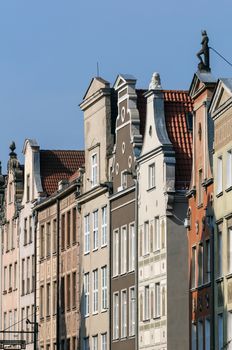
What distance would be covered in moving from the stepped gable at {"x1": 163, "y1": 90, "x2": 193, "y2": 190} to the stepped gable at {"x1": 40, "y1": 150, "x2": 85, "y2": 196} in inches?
1008

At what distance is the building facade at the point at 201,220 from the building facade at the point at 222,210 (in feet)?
2.20

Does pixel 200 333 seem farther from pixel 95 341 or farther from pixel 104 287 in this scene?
pixel 95 341

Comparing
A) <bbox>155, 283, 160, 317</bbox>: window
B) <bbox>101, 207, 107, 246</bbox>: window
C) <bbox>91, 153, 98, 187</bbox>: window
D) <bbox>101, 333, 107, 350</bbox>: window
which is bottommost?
<bbox>101, 333, 107, 350</bbox>: window

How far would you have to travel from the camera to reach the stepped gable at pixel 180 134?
65750mm

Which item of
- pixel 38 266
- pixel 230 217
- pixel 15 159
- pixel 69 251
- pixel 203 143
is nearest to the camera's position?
pixel 230 217

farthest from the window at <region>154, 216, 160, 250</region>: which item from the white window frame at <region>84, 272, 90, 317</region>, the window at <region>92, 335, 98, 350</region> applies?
the white window frame at <region>84, 272, 90, 317</region>

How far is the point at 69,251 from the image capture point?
277 feet

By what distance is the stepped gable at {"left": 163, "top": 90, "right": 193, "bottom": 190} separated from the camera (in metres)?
65.8

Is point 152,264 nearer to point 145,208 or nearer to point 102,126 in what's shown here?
point 145,208

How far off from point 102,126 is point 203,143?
1653cm

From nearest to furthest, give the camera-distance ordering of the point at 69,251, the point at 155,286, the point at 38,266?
the point at 155,286 < the point at 69,251 < the point at 38,266

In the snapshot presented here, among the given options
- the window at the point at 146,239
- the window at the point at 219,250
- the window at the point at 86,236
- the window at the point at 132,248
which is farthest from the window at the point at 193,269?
the window at the point at 86,236

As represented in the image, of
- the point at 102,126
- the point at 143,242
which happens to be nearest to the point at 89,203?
the point at 102,126

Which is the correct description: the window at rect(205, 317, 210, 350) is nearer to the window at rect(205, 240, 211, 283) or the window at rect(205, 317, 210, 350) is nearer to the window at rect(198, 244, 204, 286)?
the window at rect(205, 240, 211, 283)
